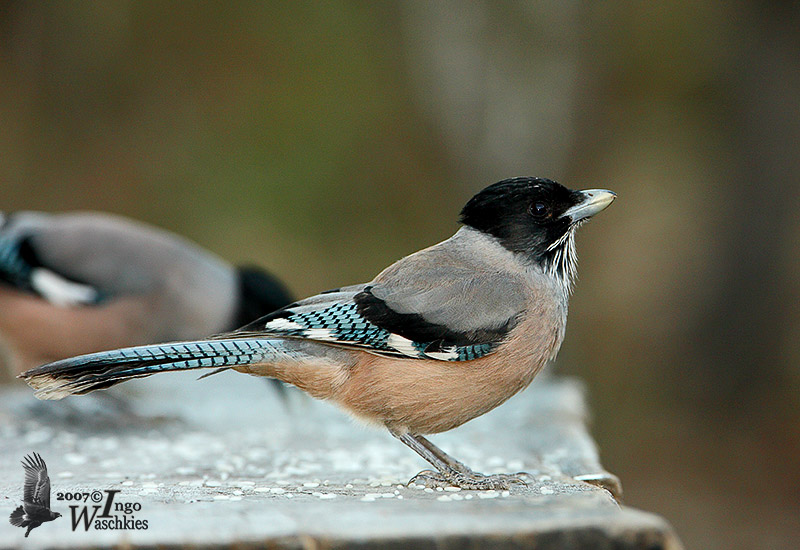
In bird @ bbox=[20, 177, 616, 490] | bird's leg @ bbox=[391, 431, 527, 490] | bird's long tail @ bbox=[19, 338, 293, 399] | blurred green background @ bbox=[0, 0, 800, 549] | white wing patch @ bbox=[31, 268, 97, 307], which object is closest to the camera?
bird's long tail @ bbox=[19, 338, 293, 399]

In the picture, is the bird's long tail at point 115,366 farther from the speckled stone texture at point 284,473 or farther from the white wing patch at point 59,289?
the white wing patch at point 59,289

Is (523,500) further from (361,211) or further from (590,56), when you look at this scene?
(361,211)

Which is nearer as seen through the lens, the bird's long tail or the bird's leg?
the bird's long tail

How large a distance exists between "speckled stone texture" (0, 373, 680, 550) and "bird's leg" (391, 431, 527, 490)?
9 centimetres

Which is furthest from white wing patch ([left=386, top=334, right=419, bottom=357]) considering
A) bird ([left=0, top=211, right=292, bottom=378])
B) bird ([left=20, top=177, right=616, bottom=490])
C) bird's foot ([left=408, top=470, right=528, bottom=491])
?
bird ([left=0, top=211, right=292, bottom=378])

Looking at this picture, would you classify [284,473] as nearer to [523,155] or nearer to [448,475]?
[448,475]

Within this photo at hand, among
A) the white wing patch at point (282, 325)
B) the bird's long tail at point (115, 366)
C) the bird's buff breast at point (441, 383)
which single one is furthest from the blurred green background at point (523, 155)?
the bird's long tail at point (115, 366)

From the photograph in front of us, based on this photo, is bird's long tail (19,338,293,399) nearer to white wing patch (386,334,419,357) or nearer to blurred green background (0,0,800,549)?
white wing patch (386,334,419,357)

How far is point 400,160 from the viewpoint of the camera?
1131 cm

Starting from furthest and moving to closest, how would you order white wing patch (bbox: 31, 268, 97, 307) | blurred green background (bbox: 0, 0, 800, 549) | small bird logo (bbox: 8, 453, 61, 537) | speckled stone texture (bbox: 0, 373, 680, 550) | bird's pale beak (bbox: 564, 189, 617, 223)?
blurred green background (bbox: 0, 0, 800, 549) → white wing patch (bbox: 31, 268, 97, 307) → bird's pale beak (bbox: 564, 189, 617, 223) → small bird logo (bbox: 8, 453, 61, 537) → speckled stone texture (bbox: 0, 373, 680, 550)

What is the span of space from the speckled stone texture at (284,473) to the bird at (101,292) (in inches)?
14.9

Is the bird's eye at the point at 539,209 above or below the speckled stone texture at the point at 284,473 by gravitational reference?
above

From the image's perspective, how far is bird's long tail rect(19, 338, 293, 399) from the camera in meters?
3.19

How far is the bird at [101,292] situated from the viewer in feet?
19.4
